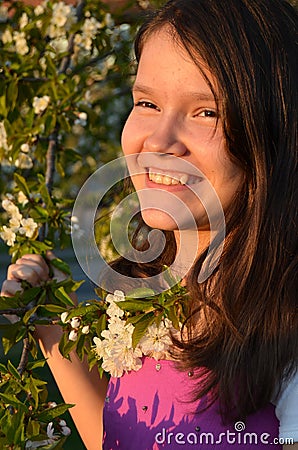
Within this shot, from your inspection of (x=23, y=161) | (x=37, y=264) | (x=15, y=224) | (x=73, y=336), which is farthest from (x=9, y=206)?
(x=73, y=336)

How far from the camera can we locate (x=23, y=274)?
2.04m

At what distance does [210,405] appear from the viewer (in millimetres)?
1721

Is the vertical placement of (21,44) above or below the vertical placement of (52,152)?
above

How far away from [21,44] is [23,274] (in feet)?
3.77

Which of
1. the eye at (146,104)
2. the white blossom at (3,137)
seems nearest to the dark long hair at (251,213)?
the eye at (146,104)

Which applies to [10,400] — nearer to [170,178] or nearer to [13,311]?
[13,311]

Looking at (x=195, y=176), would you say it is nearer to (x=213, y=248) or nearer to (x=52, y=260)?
(x=213, y=248)

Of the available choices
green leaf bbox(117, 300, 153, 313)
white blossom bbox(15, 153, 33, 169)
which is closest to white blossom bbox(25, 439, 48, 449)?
green leaf bbox(117, 300, 153, 313)

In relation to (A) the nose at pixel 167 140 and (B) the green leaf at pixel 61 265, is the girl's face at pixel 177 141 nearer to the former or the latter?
(A) the nose at pixel 167 140

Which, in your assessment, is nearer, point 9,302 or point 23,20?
point 9,302

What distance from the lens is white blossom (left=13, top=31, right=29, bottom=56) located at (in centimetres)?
294

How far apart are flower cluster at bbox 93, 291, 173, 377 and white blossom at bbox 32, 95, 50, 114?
3.54 ft

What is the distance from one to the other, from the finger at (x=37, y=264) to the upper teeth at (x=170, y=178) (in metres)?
0.50

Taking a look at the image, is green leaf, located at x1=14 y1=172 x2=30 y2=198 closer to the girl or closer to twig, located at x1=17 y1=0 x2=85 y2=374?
twig, located at x1=17 y1=0 x2=85 y2=374
